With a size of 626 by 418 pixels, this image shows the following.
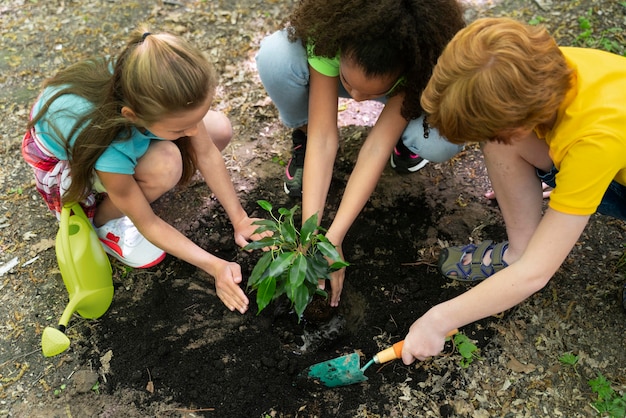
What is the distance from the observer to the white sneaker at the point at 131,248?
223 centimetres

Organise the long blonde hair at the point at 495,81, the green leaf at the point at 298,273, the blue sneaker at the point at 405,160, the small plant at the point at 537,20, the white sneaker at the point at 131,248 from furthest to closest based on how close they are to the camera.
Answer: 1. the small plant at the point at 537,20
2. the blue sneaker at the point at 405,160
3. the white sneaker at the point at 131,248
4. the green leaf at the point at 298,273
5. the long blonde hair at the point at 495,81

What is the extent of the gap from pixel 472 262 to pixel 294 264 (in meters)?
0.87

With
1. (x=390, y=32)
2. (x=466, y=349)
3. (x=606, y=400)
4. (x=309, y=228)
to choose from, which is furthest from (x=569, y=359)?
(x=390, y=32)

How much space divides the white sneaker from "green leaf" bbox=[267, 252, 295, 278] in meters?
0.79

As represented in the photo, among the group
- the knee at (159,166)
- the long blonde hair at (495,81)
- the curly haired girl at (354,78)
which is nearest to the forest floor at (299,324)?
the curly haired girl at (354,78)

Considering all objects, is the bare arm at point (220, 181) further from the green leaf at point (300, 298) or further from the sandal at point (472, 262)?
the sandal at point (472, 262)

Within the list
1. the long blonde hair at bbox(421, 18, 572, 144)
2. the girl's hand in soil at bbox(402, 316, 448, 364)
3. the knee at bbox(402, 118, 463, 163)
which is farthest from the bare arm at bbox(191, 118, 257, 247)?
the long blonde hair at bbox(421, 18, 572, 144)

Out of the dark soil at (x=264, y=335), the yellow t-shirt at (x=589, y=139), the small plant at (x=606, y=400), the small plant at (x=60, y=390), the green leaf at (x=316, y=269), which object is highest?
the yellow t-shirt at (x=589, y=139)

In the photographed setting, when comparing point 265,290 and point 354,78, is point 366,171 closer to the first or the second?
point 354,78

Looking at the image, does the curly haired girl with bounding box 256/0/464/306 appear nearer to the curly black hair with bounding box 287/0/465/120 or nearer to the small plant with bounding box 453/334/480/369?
the curly black hair with bounding box 287/0/465/120

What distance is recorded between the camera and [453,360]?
195cm

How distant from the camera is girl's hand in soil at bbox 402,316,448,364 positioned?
1643 mm

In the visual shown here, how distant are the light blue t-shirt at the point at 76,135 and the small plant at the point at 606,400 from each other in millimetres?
1822

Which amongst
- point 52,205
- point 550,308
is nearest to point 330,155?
point 550,308
